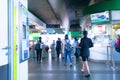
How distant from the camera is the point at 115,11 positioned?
16.0 m

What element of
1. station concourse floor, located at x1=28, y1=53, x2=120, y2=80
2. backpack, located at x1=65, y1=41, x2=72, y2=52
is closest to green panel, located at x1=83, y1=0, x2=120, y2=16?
backpack, located at x1=65, y1=41, x2=72, y2=52

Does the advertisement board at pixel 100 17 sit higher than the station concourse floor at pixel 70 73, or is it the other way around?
the advertisement board at pixel 100 17

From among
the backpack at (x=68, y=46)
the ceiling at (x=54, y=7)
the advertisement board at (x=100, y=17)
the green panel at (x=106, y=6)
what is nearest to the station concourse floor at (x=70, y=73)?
the backpack at (x=68, y=46)

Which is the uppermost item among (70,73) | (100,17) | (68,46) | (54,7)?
(54,7)

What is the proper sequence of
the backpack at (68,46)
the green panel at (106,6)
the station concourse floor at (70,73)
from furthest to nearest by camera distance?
the green panel at (106,6)
the backpack at (68,46)
the station concourse floor at (70,73)

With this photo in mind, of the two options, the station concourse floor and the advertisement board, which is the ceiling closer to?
the advertisement board

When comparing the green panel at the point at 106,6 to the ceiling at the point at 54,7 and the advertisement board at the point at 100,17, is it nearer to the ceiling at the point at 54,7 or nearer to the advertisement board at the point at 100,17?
the advertisement board at the point at 100,17

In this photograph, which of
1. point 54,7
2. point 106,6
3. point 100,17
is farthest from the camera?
point 54,7

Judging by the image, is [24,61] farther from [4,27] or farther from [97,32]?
[97,32]

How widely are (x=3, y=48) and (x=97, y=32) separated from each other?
12968 mm

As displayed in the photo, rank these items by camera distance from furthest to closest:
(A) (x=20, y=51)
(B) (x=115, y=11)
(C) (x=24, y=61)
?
(B) (x=115, y=11) → (C) (x=24, y=61) → (A) (x=20, y=51)

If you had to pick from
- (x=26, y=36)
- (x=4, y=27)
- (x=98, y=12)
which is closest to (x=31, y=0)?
(x=98, y=12)

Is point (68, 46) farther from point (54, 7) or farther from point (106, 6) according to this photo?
point (54, 7)

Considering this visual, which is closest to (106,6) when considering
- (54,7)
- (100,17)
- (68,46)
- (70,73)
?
(100,17)
